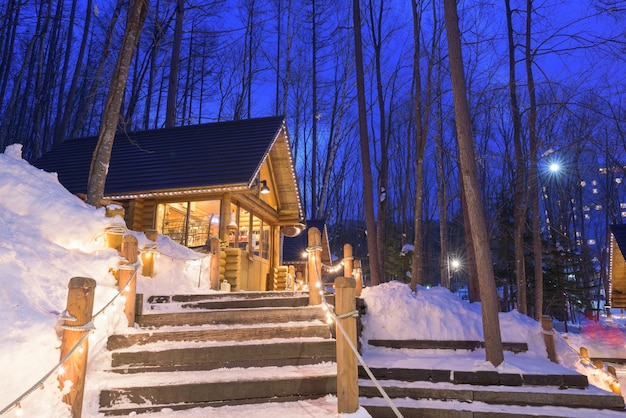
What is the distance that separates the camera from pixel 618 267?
18203 mm

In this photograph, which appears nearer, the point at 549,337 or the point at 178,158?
the point at 549,337

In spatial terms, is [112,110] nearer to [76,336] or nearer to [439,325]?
[76,336]

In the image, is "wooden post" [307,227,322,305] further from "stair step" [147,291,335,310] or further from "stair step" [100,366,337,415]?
"stair step" [100,366,337,415]

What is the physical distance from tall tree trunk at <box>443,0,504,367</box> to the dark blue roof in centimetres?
599

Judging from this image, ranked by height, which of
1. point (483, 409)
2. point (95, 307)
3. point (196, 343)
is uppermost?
point (95, 307)

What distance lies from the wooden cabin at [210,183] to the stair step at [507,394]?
22.9 ft

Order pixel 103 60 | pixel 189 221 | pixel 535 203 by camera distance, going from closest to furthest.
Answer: pixel 103 60 → pixel 189 221 → pixel 535 203

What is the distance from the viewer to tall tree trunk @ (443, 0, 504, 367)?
6320mm

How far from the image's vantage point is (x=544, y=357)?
7574 mm

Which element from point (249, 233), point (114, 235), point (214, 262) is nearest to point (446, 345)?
point (214, 262)

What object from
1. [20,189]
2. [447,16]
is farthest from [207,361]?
[447,16]

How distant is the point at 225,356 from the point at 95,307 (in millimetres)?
1850

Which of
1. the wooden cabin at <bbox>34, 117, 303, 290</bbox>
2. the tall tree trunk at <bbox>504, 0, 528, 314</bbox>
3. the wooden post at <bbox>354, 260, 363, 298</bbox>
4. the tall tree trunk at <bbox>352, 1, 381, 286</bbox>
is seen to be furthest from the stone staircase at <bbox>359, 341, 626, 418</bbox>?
the tall tree trunk at <bbox>504, 0, 528, 314</bbox>

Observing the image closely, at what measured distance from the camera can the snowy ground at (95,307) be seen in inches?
150
